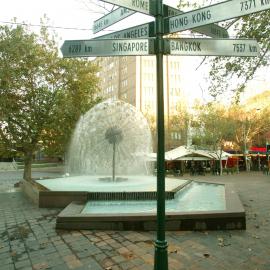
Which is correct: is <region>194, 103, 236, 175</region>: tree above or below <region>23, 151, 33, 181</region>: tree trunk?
above

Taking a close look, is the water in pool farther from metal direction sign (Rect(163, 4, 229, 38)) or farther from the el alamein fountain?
metal direction sign (Rect(163, 4, 229, 38))

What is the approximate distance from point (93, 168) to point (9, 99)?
8.00 m

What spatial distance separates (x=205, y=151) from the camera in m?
35.3

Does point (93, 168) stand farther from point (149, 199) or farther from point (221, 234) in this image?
point (221, 234)

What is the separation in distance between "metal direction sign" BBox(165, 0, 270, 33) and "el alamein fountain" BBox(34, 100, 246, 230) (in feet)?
14.1

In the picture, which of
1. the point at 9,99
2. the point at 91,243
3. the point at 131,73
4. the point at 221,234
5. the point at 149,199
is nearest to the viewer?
the point at 91,243

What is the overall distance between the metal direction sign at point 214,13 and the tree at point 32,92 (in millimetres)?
15940

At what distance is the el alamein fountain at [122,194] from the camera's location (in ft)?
22.7

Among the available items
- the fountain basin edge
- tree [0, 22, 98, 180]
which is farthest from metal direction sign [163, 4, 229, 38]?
tree [0, 22, 98, 180]

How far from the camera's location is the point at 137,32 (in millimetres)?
4512

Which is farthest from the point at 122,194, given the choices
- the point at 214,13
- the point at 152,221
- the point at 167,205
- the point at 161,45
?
the point at 214,13

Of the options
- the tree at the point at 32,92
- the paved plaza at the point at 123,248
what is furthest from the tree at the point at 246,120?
the paved plaza at the point at 123,248

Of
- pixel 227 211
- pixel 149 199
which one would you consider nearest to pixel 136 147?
pixel 149 199

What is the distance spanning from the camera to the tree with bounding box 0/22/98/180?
18578mm
